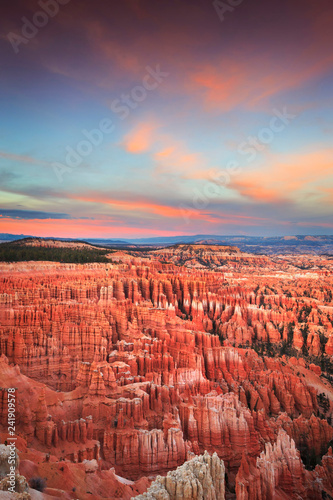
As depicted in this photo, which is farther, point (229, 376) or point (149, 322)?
point (149, 322)

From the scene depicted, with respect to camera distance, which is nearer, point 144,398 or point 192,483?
point 192,483

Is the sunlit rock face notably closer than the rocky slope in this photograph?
No

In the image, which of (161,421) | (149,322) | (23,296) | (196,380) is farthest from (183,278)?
(161,421)

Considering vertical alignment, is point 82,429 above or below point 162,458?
above

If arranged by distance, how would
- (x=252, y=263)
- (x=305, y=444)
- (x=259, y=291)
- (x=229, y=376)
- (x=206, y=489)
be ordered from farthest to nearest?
(x=252, y=263) → (x=259, y=291) → (x=229, y=376) → (x=305, y=444) → (x=206, y=489)

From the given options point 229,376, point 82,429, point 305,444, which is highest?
point 82,429

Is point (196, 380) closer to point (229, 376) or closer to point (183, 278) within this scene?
point (229, 376)

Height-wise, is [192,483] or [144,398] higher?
[192,483]

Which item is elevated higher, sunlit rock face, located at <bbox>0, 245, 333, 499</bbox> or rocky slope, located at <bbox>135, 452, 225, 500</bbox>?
rocky slope, located at <bbox>135, 452, 225, 500</bbox>
